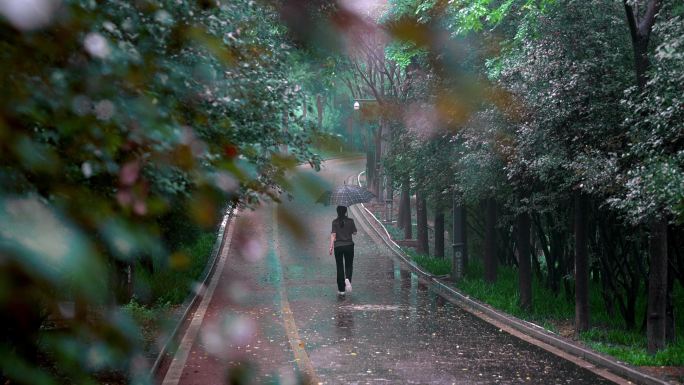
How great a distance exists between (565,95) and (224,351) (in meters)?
13.2

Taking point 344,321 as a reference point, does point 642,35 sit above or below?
above

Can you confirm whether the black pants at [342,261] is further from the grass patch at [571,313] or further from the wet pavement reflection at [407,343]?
the grass patch at [571,313]

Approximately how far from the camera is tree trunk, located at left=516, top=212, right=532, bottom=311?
63.8 ft

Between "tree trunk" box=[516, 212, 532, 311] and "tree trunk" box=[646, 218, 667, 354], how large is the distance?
18.1 ft

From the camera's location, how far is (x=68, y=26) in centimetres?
138

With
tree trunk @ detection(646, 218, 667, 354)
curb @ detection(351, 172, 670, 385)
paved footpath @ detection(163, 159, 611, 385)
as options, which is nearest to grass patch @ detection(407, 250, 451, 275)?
curb @ detection(351, 172, 670, 385)

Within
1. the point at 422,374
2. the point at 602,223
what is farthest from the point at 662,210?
the point at 602,223

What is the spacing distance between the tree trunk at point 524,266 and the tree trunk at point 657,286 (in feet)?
18.1

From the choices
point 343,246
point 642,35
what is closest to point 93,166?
point 642,35

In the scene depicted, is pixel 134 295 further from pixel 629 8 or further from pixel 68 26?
pixel 68 26

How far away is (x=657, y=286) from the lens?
542 inches

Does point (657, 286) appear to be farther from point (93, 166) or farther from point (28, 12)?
point (28, 12)

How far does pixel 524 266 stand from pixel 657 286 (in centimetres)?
612

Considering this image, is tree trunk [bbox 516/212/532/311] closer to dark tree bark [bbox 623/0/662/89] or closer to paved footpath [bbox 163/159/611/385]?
paved footpath [bbox 163/159/611/385]
